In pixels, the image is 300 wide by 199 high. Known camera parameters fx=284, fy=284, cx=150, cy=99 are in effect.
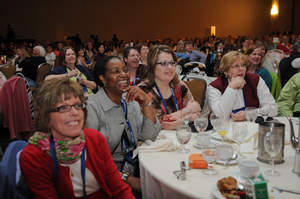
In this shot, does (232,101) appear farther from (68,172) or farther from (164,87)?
(68,172)

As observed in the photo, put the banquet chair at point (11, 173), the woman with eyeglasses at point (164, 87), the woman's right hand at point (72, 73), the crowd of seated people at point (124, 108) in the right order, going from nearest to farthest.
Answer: the banquet chair at point (11, 173), the crowd of seated people at point (124, 108), the woman with eyeglasses at point (164, 87), the woman's right hand at point (72, 73)

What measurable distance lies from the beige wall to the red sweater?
48.4 feet

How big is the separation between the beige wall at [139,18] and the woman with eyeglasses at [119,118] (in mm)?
14154

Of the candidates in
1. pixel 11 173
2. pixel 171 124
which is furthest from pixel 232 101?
pixel 11 173

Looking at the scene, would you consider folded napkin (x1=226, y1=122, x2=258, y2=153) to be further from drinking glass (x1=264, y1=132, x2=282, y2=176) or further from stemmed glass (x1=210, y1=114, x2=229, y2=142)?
drinking glass (x1=264, y1=132, x2=282, y2=176)

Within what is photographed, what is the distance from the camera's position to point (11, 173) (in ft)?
4.00

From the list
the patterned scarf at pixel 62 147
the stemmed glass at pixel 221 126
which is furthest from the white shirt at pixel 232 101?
the patterned scarf at pixel 62 147

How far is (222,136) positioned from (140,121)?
598 mm

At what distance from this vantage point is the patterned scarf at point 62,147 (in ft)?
4.43

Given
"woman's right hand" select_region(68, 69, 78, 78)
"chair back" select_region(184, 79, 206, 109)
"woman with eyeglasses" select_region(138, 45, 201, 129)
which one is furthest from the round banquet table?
"woman's right hand" select_region(68, 69, 78, 78)

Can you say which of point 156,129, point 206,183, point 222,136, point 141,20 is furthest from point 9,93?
point 141,20

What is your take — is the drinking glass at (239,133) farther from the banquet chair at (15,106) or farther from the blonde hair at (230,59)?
the banquet chair at (15,106)

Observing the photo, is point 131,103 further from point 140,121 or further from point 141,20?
point 141,20

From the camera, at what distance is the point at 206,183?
4.38 ft
